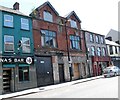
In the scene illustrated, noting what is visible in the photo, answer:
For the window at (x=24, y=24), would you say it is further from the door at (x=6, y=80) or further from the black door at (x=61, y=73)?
the black door at (x=61, y=73)

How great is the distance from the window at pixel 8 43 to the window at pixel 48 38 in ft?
16.2

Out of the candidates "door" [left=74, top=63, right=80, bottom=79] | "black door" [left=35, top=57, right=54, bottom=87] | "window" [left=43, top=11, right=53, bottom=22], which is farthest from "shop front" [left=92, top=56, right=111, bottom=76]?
"window" [left=43, top=11, right=53, bottom=22]

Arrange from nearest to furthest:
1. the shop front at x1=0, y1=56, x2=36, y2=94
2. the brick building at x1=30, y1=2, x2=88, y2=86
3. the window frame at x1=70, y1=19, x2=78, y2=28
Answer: the shop front at x1=0, y1=56, x2=36, y2=94 → the brick building at x1=30, y1=2, x2=88, y2=86 → the window frame at x1=70, y1=19, x2=78, y2=28

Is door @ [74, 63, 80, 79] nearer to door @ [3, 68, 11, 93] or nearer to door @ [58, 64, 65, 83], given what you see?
door @ [58, 64, 65, 83]

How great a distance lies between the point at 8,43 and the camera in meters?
21.1

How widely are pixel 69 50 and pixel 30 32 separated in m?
7.82

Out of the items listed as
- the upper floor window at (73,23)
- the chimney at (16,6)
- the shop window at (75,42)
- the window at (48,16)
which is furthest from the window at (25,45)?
the upper floor window at (73,23)

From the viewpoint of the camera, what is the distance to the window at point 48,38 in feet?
83.8

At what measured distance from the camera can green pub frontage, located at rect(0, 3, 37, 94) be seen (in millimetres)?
20484

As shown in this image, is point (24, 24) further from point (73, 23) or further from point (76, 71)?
point (76, 71)

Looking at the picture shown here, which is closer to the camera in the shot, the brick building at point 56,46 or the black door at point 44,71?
the black door at point 44,71

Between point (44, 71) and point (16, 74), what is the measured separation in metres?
4.40

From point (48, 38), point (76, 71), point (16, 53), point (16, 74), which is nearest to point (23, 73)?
point (16, 74)

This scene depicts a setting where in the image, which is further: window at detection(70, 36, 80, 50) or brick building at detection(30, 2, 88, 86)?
window at detection(70, 36, 80, 50)
